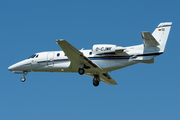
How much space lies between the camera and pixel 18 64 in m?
35.3

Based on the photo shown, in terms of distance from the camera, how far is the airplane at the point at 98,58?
29.2m

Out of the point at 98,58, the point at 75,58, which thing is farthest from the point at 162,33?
the point at 75,58

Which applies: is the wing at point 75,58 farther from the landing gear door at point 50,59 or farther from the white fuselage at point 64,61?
the landing gear door at point 50,59

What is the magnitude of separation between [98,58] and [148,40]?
5458mm

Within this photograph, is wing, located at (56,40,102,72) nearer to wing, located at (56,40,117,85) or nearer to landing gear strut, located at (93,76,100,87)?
wing, located at (56,40,117,85)

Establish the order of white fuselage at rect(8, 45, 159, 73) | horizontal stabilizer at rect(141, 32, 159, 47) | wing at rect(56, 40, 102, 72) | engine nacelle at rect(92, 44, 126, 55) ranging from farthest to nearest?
white fuselage at rect(8, 45, 159, 73)
engine nacelle at rect(92, 44, 126, 55)
wing at rect(56, 40, 102, 72)
horizontal stabilizer at rect(141, 32, 159, 47)

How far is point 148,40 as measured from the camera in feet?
93.5

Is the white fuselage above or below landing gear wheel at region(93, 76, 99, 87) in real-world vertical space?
above

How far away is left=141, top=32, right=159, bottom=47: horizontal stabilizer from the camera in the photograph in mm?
27569

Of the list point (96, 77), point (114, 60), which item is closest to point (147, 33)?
point (114, 60)

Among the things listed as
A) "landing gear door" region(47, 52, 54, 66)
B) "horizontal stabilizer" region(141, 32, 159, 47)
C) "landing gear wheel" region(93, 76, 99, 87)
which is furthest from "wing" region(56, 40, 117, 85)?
"horizontal stabilizer" region(141, 32, 159, 47)

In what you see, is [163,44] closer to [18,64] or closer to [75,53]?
[75,53]

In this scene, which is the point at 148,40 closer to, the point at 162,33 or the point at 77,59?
the point at 162,33

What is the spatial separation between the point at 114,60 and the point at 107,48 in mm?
1730
